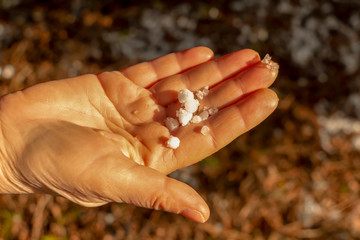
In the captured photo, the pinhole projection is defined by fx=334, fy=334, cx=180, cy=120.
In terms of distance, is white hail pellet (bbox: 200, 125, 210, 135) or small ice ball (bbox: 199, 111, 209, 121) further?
small ice ball (bbox: 199, 111, 209, 121)

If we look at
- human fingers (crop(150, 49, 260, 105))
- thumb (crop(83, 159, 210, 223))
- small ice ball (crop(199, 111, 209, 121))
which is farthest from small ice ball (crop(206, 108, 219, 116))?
thumb (crop(83, 159, 210, 223))

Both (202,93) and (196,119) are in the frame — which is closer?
(196,119)

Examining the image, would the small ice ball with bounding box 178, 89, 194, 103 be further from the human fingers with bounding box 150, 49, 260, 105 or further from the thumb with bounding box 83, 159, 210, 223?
the thumb with bounding box 83, 159, 210, 223

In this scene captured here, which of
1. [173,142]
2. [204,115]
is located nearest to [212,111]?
[204,115]

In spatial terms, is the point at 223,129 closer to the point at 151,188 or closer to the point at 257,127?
the point at 151,188

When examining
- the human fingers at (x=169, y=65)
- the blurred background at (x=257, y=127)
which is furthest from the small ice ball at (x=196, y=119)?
the blurred background at (x=257, y=127)

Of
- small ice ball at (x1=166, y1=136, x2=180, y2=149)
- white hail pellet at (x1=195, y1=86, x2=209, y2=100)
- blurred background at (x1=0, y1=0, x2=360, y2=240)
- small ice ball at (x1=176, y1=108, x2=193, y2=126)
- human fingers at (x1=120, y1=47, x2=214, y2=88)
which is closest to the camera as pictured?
small ice ball at (x1=166, y1=136, x2=180, y2=149)

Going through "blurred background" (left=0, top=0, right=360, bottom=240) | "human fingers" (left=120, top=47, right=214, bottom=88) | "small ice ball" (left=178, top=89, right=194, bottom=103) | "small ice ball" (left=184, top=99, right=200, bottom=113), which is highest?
"human fingers" (left=120, top=47, right=214, bottom=88)

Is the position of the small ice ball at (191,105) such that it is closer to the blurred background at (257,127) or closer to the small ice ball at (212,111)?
the small ice ball at (212,111)
